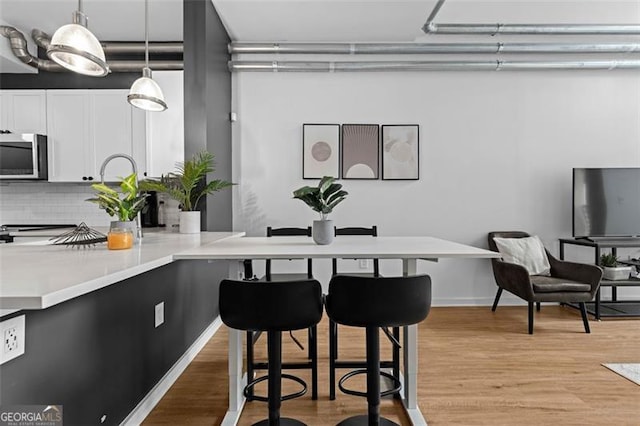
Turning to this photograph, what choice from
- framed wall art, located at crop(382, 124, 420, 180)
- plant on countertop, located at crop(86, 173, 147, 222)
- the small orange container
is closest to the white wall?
framed wall art, located at crop(382, 124, 420, 180)

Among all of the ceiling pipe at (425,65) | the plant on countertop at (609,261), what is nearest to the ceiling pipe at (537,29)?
the ceiling pipe at (425,65)

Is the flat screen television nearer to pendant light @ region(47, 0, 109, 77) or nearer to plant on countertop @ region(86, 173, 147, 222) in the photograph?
plant on countertop @ region(86, 173, 147, 222)

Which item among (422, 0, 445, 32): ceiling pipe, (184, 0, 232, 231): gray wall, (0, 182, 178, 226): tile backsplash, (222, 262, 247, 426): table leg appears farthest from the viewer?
(0, 182, 178, 226): tile backsplash

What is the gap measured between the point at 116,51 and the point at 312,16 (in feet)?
7.07

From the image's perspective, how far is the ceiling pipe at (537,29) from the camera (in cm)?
398

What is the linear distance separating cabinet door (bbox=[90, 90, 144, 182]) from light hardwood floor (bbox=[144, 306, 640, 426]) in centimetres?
207

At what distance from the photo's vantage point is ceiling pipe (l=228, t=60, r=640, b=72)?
165 inches

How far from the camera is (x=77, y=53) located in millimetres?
1795

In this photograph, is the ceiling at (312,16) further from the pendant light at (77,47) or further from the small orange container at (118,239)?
the small orange container at (118,239)

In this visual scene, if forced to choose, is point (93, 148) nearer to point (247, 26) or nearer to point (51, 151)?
point (51, 151)

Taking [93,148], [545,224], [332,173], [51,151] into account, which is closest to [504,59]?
[545,224]

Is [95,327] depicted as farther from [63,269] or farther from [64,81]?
[64,81]

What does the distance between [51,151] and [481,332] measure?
4.64 m

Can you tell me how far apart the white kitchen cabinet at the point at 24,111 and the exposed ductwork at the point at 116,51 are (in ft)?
1.10
